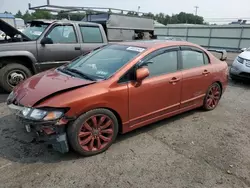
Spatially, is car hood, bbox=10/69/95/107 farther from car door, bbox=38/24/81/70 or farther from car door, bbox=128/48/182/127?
car door, bbox=38/24/81/70

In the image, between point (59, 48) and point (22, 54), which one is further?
point (59, 48)

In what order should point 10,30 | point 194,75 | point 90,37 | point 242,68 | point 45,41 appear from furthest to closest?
1. point 242,68
2. point 90,37
3. point 10,30
4. point 45,41
5. point 194,75

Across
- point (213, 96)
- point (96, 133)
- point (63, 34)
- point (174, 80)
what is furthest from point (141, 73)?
point (63, 34)

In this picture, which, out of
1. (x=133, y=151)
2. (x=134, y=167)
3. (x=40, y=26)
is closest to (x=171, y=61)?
(x=133, y=151)

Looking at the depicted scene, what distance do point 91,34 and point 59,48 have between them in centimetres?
117

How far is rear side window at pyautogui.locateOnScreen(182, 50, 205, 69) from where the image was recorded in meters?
4.14

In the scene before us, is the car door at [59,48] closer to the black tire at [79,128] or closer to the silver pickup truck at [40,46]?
the silver pickup truck at [40,46]

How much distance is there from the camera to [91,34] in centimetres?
682

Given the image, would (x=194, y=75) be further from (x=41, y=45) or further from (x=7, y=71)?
(x=7, y=71)

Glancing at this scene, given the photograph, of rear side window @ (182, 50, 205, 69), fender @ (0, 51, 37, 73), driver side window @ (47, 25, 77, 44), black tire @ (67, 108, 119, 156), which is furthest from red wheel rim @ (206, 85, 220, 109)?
fender @ (0, 51, 37, 73)

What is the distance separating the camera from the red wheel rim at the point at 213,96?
479 centimetres

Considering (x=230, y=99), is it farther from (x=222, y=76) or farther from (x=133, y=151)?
(x=133, y=151)

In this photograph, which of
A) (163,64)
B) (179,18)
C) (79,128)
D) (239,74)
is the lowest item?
(239,74)

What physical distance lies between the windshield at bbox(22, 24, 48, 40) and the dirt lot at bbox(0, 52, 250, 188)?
274cm
